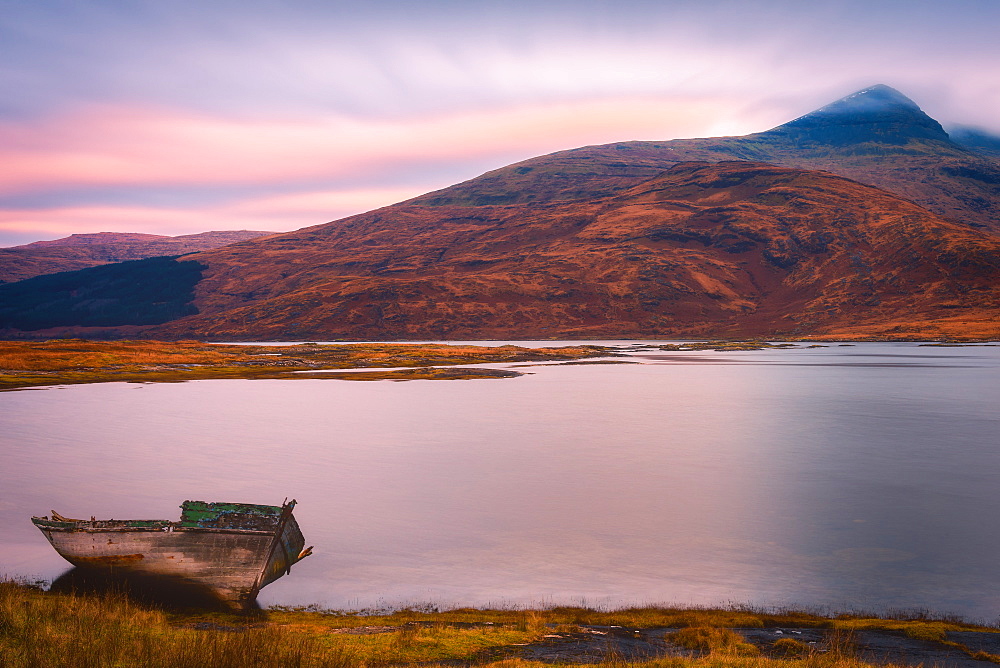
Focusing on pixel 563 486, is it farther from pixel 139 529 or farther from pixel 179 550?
pixel 139 529

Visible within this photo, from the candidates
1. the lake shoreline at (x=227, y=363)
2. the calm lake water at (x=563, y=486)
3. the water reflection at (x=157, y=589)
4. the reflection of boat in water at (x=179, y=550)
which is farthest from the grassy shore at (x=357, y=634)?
the lake shoreline at (x=227, y=363)

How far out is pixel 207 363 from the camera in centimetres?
9994

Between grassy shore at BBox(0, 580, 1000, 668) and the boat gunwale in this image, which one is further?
the boat gunwale

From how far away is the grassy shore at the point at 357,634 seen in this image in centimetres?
1173

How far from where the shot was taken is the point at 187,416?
57.1m

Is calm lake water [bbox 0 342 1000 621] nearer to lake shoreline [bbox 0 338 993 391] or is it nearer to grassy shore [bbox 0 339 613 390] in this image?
grassy shore [bbox 0 339 613 390]

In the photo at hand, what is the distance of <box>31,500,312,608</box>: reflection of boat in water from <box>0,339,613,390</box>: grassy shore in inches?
2588

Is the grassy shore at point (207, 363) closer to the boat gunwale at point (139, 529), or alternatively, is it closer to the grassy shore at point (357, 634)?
the boat gunwale at point (139, 529)

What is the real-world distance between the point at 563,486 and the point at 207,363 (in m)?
78.9

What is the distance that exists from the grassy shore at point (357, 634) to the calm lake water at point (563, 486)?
143cm

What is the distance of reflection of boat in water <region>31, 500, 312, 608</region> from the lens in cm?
1744

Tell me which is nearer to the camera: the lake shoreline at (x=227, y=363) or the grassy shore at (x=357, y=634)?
the grassy shore at (x=357, y=634)

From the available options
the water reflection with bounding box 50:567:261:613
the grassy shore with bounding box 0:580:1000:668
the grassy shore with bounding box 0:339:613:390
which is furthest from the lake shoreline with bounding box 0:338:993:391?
the grassy shore with bounding box 0:580:1000:668

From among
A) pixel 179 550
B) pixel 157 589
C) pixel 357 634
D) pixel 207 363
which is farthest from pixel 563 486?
pixel 207 363
